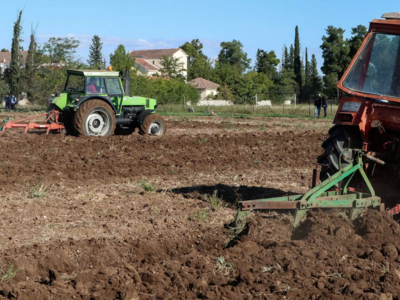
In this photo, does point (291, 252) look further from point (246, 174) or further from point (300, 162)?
point (300, 162)

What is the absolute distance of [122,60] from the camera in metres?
48.7

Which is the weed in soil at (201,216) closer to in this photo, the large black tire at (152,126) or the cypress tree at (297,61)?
the large black tire at (152,126)

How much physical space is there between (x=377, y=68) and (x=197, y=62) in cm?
8130

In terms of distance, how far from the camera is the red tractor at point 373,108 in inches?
236

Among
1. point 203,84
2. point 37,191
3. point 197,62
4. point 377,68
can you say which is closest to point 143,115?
point 37,191

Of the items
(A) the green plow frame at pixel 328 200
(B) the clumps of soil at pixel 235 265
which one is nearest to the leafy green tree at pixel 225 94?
(A) the green plow frame at pixel 328 200

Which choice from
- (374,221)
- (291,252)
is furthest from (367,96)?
(291,252)

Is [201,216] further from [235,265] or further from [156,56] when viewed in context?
[156,56]

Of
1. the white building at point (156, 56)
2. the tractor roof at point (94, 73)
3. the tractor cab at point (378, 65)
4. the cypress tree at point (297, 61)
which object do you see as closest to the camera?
the tractor cab at point (378, 65)

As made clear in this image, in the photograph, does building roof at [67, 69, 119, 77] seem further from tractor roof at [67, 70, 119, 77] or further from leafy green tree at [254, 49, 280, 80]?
leafy green tree at [254, 49, 280, 80]

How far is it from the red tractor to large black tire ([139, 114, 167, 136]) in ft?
33.4

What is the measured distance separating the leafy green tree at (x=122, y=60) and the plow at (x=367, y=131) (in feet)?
132

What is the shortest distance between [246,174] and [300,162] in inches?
73.8

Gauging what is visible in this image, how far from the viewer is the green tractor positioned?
15.2 metres
